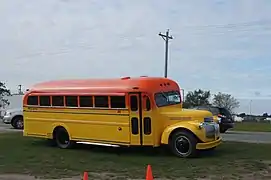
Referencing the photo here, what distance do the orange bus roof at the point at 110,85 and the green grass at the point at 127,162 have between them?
207cm

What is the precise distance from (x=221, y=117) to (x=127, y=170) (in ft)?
48.7

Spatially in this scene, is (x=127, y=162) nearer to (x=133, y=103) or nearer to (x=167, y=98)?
(x=133, y=103)

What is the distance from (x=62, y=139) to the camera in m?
17.2

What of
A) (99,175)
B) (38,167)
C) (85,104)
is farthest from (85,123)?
(99,175)

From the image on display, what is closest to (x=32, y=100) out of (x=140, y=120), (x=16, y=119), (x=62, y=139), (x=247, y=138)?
(x=62, y=139)

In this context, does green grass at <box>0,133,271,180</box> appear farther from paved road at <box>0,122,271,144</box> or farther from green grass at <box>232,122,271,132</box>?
green grass at <box>232,122,271,132</box>

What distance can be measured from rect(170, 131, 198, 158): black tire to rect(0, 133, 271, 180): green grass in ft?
0.83

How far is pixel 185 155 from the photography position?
1456 centimetres

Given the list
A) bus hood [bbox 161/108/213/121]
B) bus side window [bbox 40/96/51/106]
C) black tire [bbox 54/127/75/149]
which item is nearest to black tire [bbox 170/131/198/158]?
bus hood [bbox 161/108/213/121]

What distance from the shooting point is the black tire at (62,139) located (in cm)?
1692

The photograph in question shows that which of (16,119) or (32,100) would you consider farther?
(16,119)

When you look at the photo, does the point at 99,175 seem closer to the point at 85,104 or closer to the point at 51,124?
the point at 85,104

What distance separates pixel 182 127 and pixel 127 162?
2.02 metres

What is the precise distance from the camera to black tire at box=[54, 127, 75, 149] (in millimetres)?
16922
